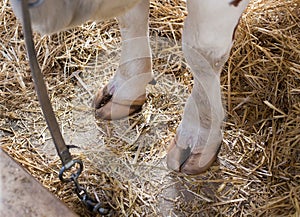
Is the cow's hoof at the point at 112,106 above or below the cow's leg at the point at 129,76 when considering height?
below

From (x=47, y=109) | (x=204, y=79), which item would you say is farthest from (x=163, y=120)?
(x=47, y=109)

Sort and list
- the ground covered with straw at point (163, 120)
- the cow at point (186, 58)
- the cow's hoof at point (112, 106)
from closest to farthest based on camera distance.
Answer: the cow at point (186, 58), the ground covered with straw at point (163, 120), the cow's hoof at point (112, 106)

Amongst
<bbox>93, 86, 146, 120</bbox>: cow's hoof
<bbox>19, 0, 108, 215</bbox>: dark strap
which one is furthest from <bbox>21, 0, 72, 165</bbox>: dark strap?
<bbox>93, 86, 146, 120</bbox>: cow's hoof

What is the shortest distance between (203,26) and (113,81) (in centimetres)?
50

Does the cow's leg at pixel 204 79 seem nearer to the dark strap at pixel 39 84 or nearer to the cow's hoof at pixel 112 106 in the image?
the cow's hoof at pixel 112 106

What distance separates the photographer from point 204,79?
1.31 m

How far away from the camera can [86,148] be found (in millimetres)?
1564

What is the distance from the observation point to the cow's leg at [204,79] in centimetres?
112

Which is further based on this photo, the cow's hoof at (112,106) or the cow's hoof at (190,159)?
the cow's hoof at (112,106)

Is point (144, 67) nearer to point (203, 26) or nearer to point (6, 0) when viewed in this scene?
point (203, 26)

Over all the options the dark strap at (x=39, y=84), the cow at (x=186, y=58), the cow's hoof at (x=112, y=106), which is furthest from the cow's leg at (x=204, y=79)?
the dark strap at (x=39, y=84)

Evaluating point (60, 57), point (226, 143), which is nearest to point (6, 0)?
point (60, 57)

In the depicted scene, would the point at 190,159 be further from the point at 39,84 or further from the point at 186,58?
the point at 39,84

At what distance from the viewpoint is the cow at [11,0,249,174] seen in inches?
41.7
